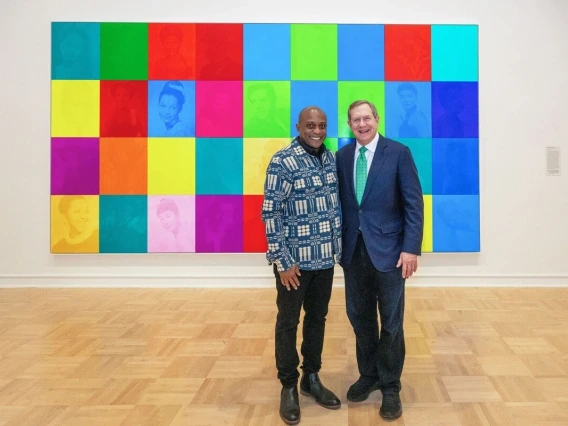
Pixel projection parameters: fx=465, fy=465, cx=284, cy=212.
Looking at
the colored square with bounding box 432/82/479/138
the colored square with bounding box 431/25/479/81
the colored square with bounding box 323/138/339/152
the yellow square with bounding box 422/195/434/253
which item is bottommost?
the yellow square with bounding box 422/195/434/253

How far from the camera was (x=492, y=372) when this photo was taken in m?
2.38

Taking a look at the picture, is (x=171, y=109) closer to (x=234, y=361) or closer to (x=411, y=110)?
(x=411, y=110)

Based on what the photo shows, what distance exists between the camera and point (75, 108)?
175 inches

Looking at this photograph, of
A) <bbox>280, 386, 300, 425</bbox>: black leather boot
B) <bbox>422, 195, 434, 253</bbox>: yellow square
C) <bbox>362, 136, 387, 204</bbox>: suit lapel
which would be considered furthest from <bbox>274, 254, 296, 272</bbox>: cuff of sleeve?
<bbox>422, 195, 434, 253</bbox>: yellow square

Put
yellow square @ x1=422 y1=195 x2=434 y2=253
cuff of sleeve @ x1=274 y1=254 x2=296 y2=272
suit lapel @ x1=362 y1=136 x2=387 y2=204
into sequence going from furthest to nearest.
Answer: yellow square @ x1=422 y1=195 x2=434 y2=253 → suit lapel @ x1=362 y1=136 x2=387 y2=204 → cuff of sleeve @ x1=274 y1=254 x2=296 y2=272

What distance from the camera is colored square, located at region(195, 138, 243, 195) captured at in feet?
14.6

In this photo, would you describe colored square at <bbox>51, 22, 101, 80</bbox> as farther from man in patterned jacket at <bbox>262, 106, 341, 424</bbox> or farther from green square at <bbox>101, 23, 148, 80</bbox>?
man in patterned jacket at <bbox>262, 106, 341, 424</bbox>

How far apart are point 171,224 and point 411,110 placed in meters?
2.54

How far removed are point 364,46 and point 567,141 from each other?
2.15 m

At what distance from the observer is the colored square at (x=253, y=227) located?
4441mm

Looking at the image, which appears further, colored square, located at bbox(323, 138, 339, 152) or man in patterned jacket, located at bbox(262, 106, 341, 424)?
colored square, located at bbox(323, 138, 339, 152)

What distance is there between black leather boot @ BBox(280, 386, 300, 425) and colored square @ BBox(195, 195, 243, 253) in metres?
2.51

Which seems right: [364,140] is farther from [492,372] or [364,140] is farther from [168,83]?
[168,83]

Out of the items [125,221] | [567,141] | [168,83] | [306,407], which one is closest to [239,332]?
[306,407]
